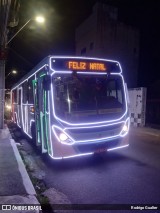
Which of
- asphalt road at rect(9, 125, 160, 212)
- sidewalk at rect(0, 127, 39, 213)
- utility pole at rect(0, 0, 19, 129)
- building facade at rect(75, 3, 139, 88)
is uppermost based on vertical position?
building facade at rect(75, 3, 139, 88)

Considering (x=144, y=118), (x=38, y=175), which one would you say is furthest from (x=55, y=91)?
(x=144, y=118)

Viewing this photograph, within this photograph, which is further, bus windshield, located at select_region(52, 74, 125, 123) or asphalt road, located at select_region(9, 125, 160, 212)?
bus windshield, located at select_region(52, 74, 125, 123)

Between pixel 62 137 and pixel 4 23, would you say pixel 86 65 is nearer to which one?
pixel 62 137

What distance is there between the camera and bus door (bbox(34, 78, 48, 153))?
26.5 ft

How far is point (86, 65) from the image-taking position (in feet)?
25.1

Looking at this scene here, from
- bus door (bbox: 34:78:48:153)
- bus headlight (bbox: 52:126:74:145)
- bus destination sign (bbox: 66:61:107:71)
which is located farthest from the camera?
bus door (bbox: 34:78:48:153)

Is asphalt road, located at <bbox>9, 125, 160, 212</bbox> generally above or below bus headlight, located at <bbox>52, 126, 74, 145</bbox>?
below

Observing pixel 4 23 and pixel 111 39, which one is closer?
pixel 4 23

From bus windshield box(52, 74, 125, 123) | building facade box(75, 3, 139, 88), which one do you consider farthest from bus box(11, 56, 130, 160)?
building facade box(75, 3, 139, 88)

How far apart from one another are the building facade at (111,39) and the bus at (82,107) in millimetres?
20341

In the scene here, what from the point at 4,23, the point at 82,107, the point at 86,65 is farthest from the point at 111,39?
the point at 82,107

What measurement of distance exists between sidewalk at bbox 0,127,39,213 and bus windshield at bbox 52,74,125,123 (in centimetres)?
170

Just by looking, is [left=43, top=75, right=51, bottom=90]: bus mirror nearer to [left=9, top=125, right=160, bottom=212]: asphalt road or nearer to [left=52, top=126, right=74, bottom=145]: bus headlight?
[left=52, top=126, right=74, bottom=145]: bus headlight

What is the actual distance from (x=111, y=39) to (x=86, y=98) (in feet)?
72.2
